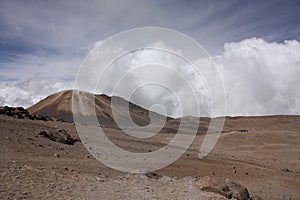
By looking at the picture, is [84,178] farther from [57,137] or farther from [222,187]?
[57,137]

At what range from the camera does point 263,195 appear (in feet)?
42.5

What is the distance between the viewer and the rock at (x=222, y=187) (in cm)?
1007

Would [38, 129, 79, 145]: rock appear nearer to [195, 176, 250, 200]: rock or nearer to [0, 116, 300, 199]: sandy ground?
[0, 116, 300, 199]: sandy ground

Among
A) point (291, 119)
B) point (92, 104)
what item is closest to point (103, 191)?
point (92, 104)

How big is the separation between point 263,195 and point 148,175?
5217 millimetres

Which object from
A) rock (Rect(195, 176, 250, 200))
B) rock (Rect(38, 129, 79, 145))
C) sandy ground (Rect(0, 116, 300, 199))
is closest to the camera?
sandy ground (Rect(0, 116, 300, 199))

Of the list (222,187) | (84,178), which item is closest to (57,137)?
(84,178)

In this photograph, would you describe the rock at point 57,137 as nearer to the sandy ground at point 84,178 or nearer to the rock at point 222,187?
the sandy ground at point 84,178

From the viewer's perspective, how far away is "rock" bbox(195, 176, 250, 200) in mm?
10070

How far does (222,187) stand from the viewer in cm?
1016

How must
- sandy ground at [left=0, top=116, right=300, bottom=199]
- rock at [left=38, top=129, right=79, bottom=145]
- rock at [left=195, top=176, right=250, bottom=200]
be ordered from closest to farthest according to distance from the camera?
sandy ground at [left=0, top=116, right=300, bottom=199]
rock at [left=195, top=176, right=250, bottom=200]
rock at [left=38, top=129, right=79, bottom=145]

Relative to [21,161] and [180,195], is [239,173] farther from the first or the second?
[21,161]

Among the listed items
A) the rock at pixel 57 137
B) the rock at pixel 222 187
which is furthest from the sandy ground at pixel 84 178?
the rock at pixel 57 137

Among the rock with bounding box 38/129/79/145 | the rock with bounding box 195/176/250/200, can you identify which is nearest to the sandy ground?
the rock with bounding box 195/176/250/200
